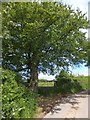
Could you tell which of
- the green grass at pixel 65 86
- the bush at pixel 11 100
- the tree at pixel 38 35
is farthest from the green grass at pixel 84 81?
the bush at pixel 11 100

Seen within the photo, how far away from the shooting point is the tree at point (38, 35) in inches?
547

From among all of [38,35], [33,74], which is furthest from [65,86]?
[38,35]

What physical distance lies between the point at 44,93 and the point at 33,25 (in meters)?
7.65

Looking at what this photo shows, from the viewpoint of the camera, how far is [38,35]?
13.9 m

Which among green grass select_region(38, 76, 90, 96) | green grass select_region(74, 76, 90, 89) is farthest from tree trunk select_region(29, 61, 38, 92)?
green grass select_region(74, 76, 90, 89)

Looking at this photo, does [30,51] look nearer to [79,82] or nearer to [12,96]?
[12,96]

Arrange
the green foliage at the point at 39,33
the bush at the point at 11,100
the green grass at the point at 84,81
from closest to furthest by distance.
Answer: the bush at the point at 11,100
the green foliage at the point at 39,33
the green grass at the point at 84,81

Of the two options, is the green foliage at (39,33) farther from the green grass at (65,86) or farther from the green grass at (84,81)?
the green grass at (84,81)

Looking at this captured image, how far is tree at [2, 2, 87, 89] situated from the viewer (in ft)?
45.6

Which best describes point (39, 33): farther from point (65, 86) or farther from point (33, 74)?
point (65, 86)

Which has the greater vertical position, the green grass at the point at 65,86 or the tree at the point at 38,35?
the tree at the point at 38,35

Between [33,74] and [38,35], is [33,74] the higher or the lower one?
the lower one

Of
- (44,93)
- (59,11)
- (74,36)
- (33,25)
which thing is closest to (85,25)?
(74,36)

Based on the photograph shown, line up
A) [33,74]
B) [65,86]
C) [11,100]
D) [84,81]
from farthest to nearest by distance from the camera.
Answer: [84,81] < [65,86] < [33,74] < [11,100]
